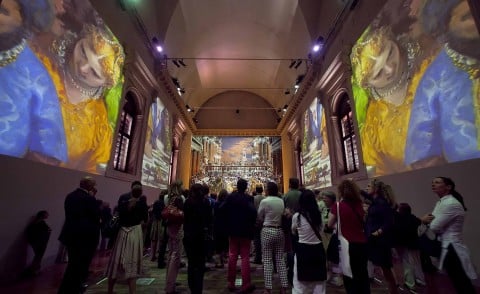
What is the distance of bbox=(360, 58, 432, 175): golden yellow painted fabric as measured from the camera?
4504 mm

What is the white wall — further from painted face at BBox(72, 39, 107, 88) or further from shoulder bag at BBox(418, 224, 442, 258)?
shoulder bag at BBox(418, 224, 442, 258)

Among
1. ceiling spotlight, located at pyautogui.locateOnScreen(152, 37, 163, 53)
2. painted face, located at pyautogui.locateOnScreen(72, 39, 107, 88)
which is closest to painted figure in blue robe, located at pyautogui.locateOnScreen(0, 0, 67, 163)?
painted face, located at pyautogui.locateOnScreen(72, 39, 107, 88)

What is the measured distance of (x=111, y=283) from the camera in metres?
2.56

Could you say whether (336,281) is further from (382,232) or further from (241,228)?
(241,228)

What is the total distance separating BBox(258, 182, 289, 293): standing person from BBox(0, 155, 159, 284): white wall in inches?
153

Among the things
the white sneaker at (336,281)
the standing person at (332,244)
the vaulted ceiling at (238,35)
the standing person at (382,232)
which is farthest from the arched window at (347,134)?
the standing person at (382,232)

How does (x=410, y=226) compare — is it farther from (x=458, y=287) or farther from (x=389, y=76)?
(x=389, y=76)

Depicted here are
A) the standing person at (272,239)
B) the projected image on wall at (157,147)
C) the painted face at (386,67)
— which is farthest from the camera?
the projected image on wall at (157,147)

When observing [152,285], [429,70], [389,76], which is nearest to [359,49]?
[389,76]

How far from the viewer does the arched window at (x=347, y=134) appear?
7.55 m

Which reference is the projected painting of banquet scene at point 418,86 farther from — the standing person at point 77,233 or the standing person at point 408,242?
the standing person at point 77,233

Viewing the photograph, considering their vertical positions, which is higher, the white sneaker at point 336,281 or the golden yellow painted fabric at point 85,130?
the golden yellow painted fabric at point 85,130

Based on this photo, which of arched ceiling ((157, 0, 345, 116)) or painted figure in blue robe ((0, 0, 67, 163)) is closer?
painted figure in blue robe ((0, 0, 67, 163))

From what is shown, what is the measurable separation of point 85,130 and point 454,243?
655 cm
